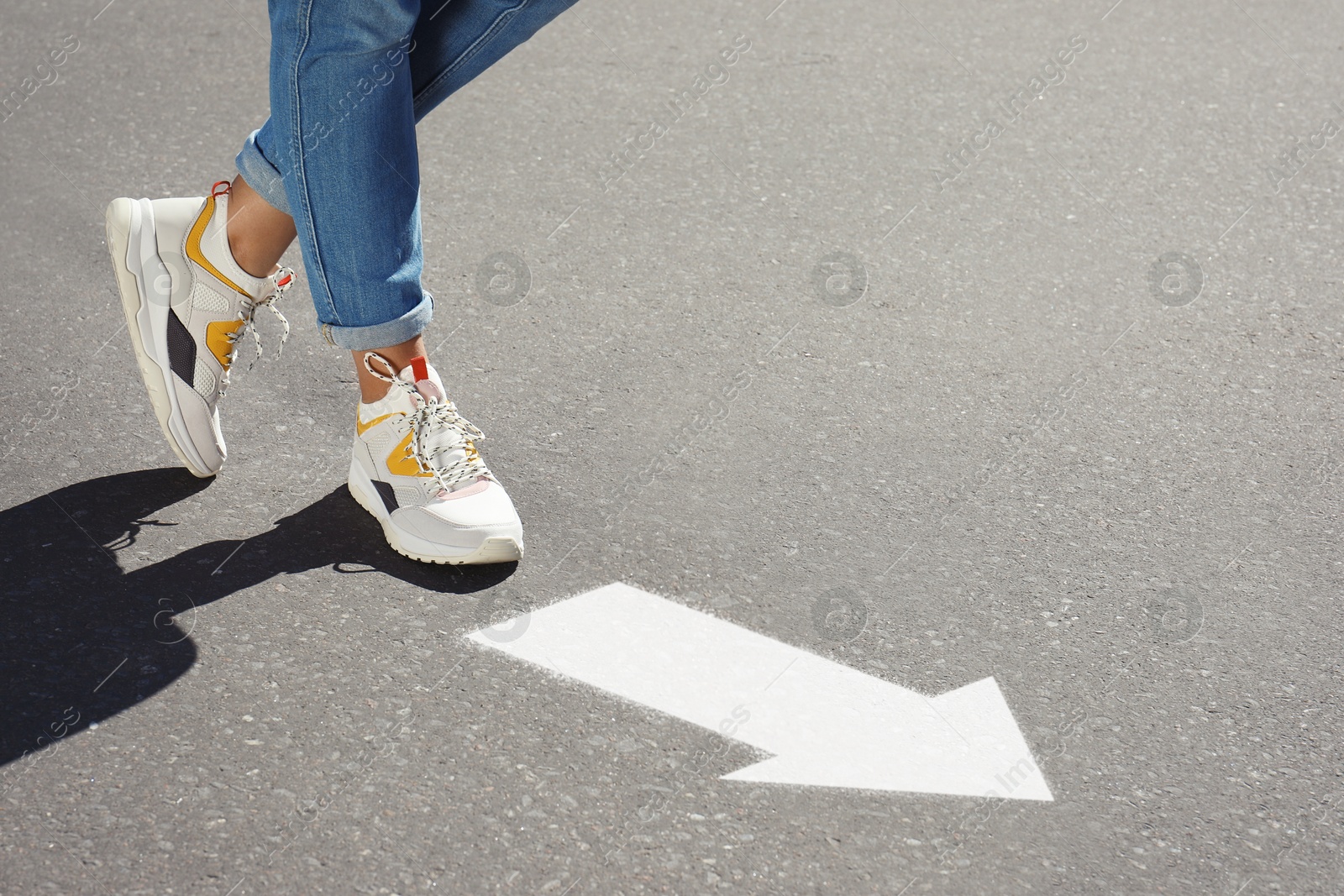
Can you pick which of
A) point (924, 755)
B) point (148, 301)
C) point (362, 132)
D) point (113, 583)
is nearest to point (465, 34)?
point (362, 132)

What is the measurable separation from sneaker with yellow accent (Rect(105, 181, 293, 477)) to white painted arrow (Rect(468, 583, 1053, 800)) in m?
0.83

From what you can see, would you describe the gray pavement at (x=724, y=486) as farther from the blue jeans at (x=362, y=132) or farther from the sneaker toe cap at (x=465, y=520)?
the blue jeans at (x=362, y=132)

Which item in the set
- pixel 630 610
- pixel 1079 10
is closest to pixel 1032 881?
pixel 630 610

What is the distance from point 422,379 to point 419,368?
0.03 m

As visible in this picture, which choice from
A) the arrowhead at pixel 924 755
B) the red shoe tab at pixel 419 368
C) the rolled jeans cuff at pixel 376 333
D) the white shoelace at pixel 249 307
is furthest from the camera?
the white shoelace at pixel 249 307

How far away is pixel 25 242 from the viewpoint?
11.7ft

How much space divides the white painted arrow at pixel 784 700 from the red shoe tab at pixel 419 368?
54 centimetres

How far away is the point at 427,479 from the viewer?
2.53 metres

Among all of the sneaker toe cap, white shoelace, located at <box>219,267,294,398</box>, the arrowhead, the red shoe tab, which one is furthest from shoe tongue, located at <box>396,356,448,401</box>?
the arrowhead

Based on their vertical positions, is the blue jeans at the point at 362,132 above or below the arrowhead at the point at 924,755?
above

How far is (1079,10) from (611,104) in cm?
235

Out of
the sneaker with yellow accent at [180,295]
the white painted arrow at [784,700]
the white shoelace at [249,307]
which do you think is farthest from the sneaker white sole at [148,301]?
the white painted arrow at [784,700]

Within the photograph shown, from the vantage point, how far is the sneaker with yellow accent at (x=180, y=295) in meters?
2.59

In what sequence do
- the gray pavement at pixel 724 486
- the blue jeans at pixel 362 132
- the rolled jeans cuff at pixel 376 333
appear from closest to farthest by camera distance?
the gray pavement at pixel 724 486 < the blue jeans at pixel 362 132 < the rolled jeans cuff at pixel 376 333
